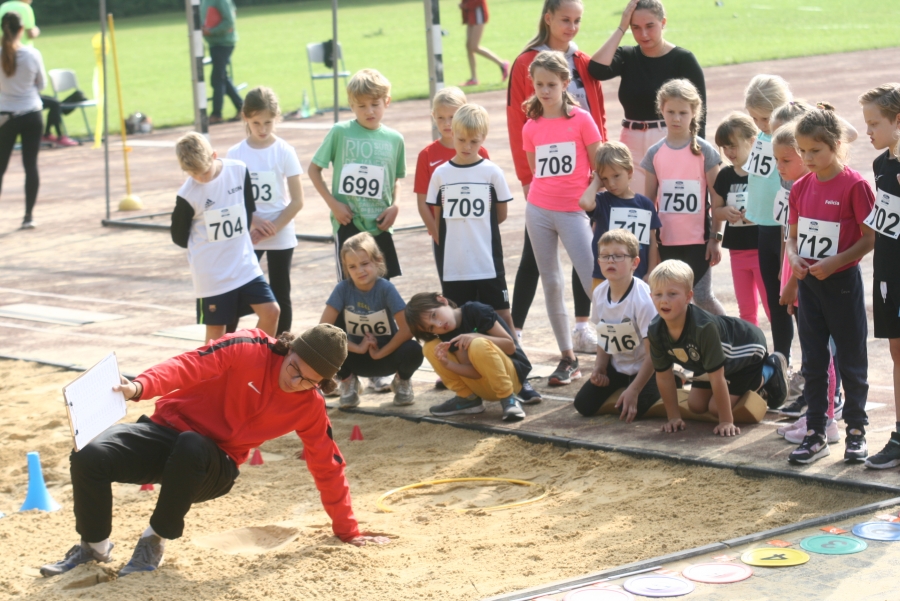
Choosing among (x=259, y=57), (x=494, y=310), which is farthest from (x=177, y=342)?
(x=259, y=57)

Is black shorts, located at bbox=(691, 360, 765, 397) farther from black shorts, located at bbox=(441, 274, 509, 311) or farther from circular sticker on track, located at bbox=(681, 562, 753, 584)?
circular sticker on track, located at bbox=(681, 562, 753, 584)

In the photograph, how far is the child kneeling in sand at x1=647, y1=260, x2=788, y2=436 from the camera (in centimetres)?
571

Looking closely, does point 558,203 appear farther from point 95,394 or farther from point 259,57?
point 259,57

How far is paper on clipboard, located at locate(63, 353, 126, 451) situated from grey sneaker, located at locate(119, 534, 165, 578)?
0.61 metres

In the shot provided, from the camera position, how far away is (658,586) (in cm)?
418

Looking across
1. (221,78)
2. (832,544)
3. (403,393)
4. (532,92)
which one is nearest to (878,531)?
(832,544)

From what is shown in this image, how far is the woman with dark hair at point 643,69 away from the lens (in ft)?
24.0

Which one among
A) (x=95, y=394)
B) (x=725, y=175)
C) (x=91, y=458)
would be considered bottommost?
(x=91, y=458)

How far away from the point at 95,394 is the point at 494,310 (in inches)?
118

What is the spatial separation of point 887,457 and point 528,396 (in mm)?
2179

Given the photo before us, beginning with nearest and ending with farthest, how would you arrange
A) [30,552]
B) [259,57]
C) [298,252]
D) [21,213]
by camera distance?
[30,552], [298,252], [21,213], [259,57]

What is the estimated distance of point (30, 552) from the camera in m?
5.17

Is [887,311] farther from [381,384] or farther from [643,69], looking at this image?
[381,384]

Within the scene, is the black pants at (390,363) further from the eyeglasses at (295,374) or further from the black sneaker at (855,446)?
the black sneaker at (855,446)
